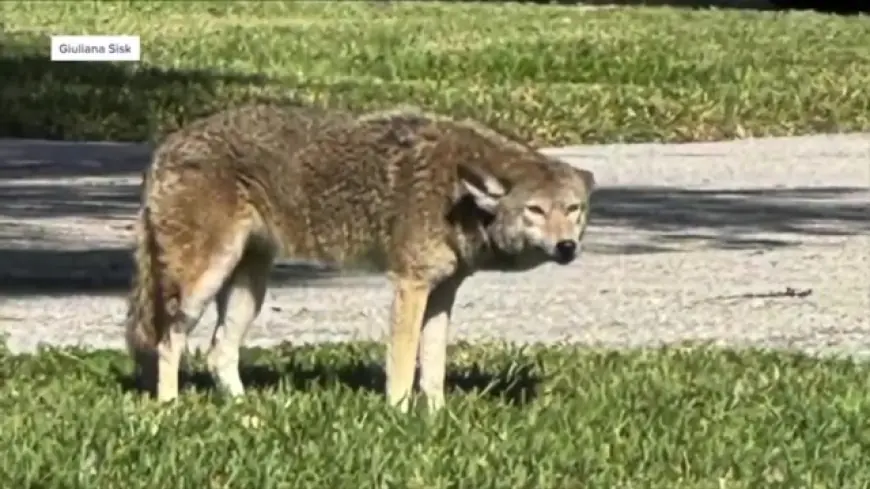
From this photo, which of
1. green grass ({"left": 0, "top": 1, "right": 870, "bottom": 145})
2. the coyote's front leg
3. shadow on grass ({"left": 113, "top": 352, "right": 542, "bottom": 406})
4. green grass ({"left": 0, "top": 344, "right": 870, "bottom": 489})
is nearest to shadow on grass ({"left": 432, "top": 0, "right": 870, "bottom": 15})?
green grass ({"left": 0, "top": 1, "right": 870, "bottom": 145})

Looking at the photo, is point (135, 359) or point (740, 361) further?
point (740, 361)

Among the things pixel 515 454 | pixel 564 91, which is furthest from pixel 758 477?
pixel 564 91

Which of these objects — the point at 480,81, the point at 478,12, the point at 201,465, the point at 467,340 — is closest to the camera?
the point at 201,465

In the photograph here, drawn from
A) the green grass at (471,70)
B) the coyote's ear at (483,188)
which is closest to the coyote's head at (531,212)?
the coyote's ear at (483,188)

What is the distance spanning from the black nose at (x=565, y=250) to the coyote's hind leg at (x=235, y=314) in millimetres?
1264

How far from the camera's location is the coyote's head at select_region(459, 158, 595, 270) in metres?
7.43

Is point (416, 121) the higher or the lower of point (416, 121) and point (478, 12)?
the higher

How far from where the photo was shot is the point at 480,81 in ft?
73.3

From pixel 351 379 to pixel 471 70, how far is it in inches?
581

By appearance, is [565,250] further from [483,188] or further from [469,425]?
[469,425]

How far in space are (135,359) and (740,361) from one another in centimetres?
230

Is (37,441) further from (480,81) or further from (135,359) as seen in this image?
(480,81)

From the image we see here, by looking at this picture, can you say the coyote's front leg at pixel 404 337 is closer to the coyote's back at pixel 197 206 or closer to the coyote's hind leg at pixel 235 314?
the coyote's back at pixel 197 206

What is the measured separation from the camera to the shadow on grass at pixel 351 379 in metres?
8.33
